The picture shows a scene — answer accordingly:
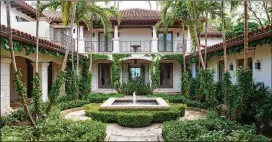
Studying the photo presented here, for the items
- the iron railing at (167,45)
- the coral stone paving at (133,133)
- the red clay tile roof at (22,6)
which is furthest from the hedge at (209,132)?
the iron railing at (167,45)

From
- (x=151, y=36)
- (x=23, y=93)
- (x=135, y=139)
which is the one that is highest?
(x=151, y=36)

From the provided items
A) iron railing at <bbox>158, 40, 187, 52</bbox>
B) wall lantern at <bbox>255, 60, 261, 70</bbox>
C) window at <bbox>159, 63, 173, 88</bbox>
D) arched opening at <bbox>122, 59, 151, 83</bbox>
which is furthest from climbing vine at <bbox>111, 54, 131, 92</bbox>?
wall lantern at <bbox>255, 60, 261, 70</bbox>

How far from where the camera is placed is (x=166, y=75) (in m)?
22.4

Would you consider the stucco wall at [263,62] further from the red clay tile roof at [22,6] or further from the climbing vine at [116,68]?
the red clay tile roof at [22,6]

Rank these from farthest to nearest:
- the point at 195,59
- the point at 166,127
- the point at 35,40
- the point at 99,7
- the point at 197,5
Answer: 1. the point at 195,59
2. the point at 99,7
3. the point at 197,5
4. the point at 35,40
5. the point at 166,127

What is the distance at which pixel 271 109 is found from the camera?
7.31 meters

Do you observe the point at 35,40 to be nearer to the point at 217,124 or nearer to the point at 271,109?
the point at 217,124

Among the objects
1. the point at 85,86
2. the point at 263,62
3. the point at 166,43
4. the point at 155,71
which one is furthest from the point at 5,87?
the point at 166,43

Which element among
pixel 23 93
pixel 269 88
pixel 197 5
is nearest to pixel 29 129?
pixel 23 93

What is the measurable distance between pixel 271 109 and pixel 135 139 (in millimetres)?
4024

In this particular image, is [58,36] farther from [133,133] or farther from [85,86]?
[133,133]

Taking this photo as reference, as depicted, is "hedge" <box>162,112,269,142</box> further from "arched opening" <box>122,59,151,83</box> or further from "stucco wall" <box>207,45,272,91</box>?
"arched opening" <box>122,59,151,83</box>

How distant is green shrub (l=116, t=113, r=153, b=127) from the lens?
30.5ft

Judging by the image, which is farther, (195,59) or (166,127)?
(195,59)
